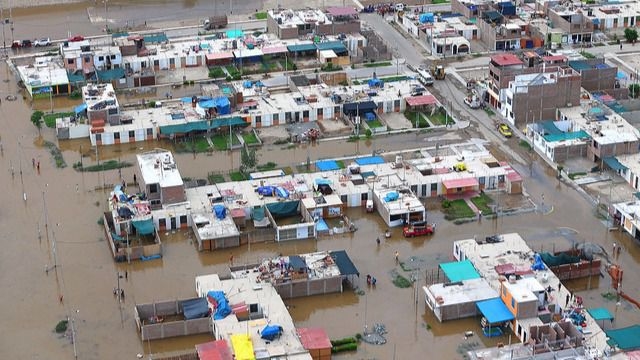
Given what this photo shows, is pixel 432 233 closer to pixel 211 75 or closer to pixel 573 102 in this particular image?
pixel 573 102

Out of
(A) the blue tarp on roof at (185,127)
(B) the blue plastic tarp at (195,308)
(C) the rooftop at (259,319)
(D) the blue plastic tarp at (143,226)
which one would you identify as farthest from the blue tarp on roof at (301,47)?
(B) the blue plastic tarp at (195,308)

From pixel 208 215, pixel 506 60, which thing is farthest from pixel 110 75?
pixel 506 60

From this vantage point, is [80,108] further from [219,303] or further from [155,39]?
[219,303]

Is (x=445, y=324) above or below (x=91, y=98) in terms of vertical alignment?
below

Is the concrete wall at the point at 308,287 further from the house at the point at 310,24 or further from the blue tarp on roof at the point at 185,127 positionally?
the house at the point at 310,24

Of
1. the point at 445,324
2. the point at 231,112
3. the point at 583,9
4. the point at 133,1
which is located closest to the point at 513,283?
the point at 445,324

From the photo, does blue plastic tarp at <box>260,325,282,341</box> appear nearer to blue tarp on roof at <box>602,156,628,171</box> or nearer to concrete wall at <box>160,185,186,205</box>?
concrete wall at <box>160,185,186,205</box>
